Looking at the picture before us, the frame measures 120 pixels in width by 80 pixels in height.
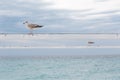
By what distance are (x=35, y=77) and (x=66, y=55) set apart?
355 inches

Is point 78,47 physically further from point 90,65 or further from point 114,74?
point 114,74

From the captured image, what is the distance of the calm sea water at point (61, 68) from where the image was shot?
840 inches

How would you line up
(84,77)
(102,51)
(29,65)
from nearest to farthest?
(84,77)
(29,65)
(102,51)

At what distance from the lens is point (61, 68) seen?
951 inches

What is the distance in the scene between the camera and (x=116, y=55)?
31375mm

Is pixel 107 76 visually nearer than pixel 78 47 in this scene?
Yes

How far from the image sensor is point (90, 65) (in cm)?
2566

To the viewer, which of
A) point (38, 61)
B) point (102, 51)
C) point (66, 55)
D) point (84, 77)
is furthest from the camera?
point (102, 51)

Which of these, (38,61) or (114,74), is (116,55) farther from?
(114,74)

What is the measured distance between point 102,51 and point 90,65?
6731 millimetres

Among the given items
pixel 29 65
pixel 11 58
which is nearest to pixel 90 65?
pixel 29 65

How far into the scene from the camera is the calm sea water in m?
21.3

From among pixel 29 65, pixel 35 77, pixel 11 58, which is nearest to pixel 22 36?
pixel 11 58

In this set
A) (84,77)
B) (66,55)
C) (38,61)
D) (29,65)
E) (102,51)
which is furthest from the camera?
(102,51)
